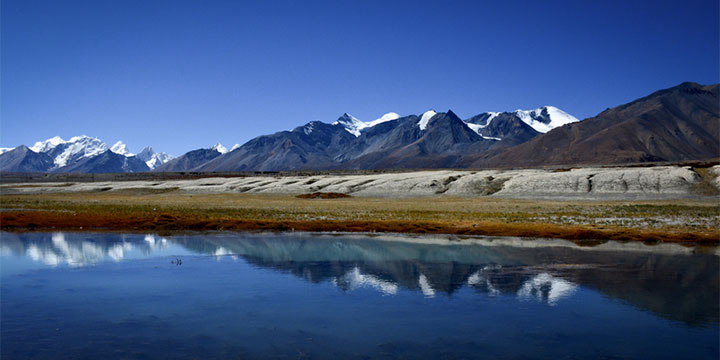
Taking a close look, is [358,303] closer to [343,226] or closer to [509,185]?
[343,226]

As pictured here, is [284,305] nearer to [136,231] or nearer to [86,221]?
[136,231]

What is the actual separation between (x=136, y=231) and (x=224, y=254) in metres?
14.3

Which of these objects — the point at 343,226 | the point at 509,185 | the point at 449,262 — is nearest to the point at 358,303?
the point at 449,262

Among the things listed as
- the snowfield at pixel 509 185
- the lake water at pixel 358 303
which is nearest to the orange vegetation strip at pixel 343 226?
the lake water at pixel 358 303

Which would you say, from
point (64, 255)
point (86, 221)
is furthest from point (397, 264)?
point (86, 221)

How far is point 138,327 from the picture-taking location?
48.5ft

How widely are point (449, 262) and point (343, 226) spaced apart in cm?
1578

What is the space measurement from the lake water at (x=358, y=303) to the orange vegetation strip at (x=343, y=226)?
4963mm

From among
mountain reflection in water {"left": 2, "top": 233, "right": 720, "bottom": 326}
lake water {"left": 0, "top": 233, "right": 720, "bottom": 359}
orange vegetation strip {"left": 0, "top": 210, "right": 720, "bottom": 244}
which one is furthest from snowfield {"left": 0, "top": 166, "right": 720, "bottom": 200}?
lake water {"left": 0, "top": 233, "right": 720, "bottom": 359}

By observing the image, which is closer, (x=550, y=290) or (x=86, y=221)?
(x=550, y=290)

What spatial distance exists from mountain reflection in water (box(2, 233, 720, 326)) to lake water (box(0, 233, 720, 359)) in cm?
12

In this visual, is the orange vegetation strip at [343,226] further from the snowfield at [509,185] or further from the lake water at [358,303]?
the snowfield at [509,185]

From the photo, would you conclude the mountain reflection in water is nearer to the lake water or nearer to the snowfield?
the lake water

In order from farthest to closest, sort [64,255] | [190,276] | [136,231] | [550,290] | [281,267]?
[136,231], [64,255], [281,267], [190,276], [550,290]
